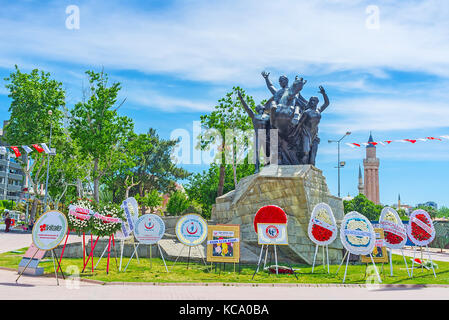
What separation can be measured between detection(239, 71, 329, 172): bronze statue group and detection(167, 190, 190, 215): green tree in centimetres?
4114

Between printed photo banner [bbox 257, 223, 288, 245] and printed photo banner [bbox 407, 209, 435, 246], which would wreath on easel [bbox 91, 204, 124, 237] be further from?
printed photo banner [bbox 407, 209, 435, 246]

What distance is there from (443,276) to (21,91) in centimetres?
3963

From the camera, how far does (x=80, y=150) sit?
4259cm

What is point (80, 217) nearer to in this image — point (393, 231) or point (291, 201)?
point (291, 201)

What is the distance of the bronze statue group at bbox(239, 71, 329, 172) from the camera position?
23359 mm

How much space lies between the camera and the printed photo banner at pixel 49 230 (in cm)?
1416

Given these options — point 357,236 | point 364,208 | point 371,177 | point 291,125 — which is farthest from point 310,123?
point 371,177

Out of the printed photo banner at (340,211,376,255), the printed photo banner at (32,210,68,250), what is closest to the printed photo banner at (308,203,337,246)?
the printed photo banner at (340,211,376,255)

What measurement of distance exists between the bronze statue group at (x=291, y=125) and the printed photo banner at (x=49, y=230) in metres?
12.1

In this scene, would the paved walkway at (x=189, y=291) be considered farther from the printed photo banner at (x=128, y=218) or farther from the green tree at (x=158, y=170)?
the green tree at (x=158, y=170)

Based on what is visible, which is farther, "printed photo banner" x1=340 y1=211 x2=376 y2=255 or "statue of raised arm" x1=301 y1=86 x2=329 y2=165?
"statue of raised arm" x1=301 y1=86 x2=329 y2=165

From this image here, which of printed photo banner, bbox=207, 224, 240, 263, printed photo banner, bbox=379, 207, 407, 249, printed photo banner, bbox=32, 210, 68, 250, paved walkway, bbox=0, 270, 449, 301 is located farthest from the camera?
printed photo banner, bbox=379, 207, 407, 249

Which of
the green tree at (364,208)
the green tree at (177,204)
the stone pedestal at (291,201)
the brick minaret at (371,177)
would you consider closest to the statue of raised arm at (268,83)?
the stone pedestal at (291,201)
